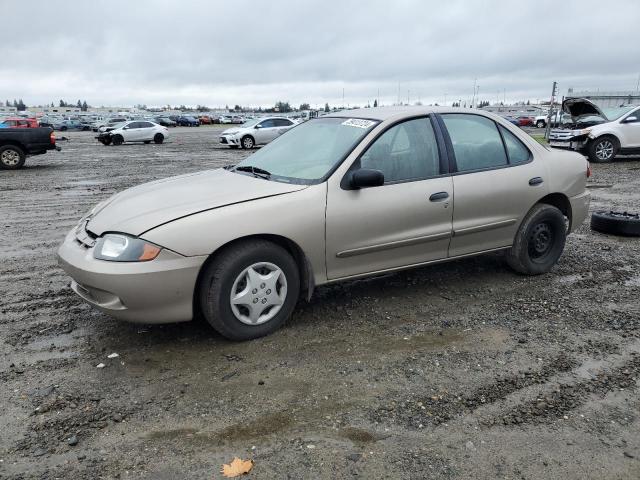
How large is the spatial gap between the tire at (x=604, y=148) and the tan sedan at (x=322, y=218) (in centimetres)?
1245

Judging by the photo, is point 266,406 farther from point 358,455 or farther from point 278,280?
point 278,280

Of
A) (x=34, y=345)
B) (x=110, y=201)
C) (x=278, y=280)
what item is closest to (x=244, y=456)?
(x=278, y=280)

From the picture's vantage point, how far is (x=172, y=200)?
3.94m

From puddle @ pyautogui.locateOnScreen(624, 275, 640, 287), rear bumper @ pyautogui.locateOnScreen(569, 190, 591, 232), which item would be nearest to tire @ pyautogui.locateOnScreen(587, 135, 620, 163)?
rear bumper @ pyautogui.locateOnScreen(569, 190, 591, 232)

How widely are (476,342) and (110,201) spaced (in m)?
3.07

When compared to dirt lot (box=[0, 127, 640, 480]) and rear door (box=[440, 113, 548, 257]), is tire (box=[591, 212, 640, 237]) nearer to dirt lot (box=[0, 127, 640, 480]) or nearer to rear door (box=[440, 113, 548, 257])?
dirt lot (box=[0, 127, 640, 480])

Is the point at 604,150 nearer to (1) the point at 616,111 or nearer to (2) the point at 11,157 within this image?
(1) the point at 616,111

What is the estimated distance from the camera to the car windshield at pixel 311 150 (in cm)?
421

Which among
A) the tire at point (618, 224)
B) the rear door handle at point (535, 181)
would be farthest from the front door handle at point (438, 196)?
the tire at point (618, 224)

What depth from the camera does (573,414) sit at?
2.99m

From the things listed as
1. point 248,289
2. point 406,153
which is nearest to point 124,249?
point 248,289

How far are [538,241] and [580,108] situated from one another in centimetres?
1443

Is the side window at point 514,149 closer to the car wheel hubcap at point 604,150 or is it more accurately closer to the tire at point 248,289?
the tire at point 248,289

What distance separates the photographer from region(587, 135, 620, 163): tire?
16.2 meters
